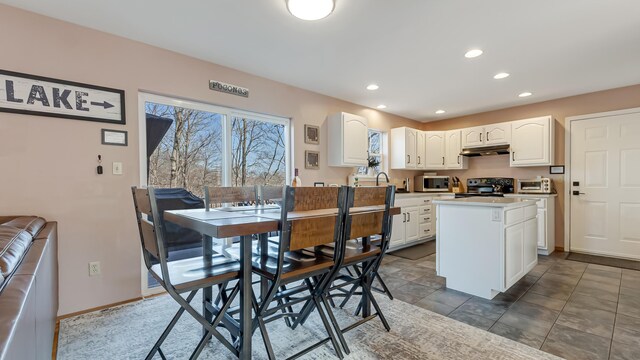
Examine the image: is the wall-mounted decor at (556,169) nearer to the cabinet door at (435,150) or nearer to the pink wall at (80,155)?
the cabinet door at (435,150)

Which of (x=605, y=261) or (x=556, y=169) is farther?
(x=556, y=169)

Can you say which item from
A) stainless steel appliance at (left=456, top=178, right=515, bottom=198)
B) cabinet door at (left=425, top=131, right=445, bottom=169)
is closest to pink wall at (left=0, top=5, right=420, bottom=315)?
cabinet door at (left=425, top=131, right=445, bottom=169)

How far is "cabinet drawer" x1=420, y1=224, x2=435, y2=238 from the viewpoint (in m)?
4.80

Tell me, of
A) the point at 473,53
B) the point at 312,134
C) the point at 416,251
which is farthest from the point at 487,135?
the point at 312,134

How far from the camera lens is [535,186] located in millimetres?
4562

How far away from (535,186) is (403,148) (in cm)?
212

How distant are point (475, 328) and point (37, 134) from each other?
11.8 ft

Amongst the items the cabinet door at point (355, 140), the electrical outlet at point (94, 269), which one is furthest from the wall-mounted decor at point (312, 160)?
the electrical outlet at point (94, 269)

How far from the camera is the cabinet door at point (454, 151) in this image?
17.5 feet

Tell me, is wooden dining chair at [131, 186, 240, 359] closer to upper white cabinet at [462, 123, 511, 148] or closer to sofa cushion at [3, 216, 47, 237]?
sofa cushion at [3, 216, 47, 237]

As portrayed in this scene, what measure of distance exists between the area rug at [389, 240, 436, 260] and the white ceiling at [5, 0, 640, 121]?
7.75ft

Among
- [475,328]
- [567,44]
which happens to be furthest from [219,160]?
[567,44]

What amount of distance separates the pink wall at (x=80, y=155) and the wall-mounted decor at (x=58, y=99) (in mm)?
51

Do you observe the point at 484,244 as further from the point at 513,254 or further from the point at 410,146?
the point at 410,146
